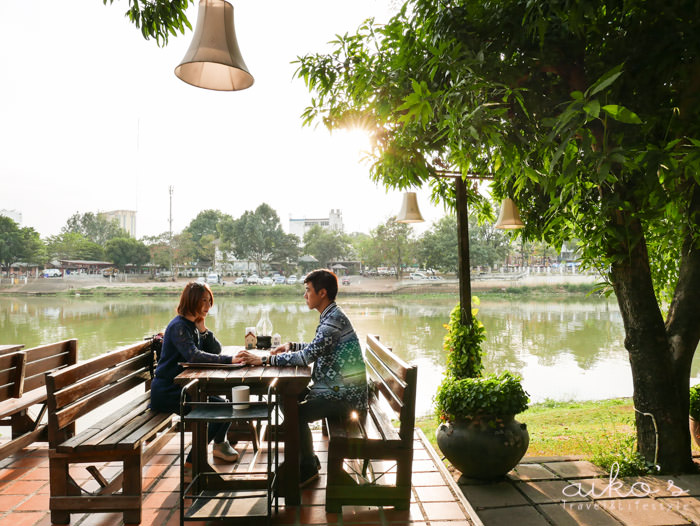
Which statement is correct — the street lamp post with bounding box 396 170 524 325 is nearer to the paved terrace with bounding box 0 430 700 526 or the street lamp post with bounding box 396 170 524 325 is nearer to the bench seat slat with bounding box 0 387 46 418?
the paved terrace with bounding box 0 430 700 526

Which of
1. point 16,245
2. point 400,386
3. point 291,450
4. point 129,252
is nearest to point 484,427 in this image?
point 400,386

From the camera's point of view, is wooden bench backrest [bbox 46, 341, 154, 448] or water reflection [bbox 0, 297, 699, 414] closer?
wooden bench backrest [bbox 46, 341, 154, 448]

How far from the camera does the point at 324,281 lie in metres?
2.46

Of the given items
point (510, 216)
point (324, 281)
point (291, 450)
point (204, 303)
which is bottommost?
point (291, 450)

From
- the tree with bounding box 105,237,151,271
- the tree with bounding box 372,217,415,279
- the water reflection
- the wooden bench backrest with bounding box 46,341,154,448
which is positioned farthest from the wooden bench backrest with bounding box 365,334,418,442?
the tree with bounding box 105,237,151,271

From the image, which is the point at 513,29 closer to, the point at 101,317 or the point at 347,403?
the point at 347,403

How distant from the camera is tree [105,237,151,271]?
3619 centimetres

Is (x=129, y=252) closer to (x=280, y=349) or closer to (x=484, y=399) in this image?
(x=280, y=349)

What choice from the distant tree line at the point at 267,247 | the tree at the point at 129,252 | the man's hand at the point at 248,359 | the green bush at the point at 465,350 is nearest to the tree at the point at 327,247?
the distant tree line at the point at 267,247

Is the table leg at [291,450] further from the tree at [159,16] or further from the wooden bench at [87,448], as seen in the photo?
the tree at [159,16]

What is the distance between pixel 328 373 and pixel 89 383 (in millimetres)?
1141

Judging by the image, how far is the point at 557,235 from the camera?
3801mm

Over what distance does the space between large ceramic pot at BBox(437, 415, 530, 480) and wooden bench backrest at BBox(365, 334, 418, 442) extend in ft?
1.99

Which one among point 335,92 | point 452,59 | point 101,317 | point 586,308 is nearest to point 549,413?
point 335,92
